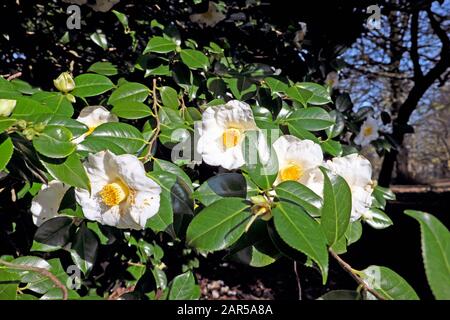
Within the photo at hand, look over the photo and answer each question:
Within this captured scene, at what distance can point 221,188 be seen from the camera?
0.62 m

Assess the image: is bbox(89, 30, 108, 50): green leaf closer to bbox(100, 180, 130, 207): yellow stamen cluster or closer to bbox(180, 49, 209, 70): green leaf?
bbox(180, 49, 209, 70): green leaf

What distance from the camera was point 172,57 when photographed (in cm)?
106

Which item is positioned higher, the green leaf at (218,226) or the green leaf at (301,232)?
the green leaf at (301,232)

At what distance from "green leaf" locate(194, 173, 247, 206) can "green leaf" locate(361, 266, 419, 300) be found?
0.22m

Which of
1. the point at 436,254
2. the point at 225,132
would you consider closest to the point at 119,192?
the point at 225,132

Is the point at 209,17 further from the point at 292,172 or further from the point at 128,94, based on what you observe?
the point at 292,172

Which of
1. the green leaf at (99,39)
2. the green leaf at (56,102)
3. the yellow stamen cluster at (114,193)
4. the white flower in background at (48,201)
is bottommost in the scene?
the white flower in background at (48,201)

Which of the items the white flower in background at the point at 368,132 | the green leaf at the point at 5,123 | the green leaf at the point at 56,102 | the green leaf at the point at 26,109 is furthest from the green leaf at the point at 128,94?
the white flower in background at the point at 368,132

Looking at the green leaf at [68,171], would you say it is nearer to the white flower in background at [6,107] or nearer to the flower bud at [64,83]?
the white flower in background at [6,107]

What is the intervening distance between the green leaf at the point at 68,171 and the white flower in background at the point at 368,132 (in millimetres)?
1115

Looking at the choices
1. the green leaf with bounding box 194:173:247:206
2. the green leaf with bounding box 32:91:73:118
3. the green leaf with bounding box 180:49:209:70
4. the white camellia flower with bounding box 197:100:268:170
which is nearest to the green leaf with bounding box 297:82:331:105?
the green leaf with bounding box 180:49:209:70

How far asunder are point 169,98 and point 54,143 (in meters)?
0.41

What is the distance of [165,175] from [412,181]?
11998mm

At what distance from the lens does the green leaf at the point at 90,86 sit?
0.90 metres
